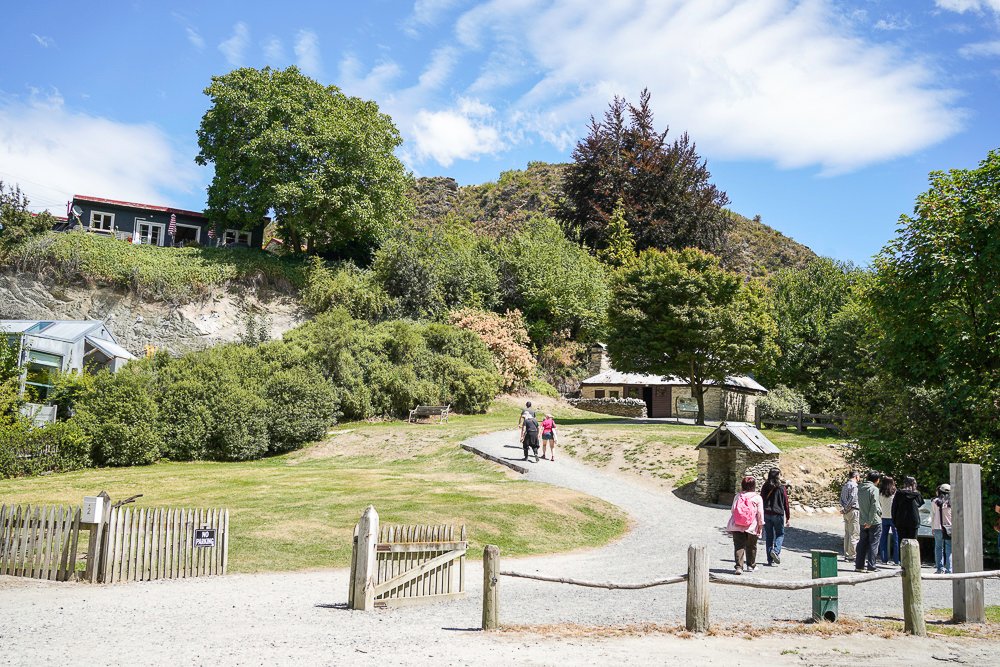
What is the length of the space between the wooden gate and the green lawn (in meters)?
3.98

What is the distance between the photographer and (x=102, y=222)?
48.9 meters

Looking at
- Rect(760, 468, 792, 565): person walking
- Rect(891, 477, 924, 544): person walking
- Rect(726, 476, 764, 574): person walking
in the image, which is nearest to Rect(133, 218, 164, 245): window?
Rect(760, 468, 792, 565): person walking

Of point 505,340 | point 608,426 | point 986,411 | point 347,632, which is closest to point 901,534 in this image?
point 986,411

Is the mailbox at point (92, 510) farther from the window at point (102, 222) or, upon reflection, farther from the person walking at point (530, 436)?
the window at point (102, 222)

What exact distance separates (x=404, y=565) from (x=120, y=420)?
23.7m

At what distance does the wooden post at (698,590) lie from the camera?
29.0ft

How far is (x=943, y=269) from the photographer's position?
18438 mm

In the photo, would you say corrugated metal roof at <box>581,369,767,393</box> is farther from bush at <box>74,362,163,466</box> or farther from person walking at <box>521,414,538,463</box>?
bush at <box>74,362,163,466</box>

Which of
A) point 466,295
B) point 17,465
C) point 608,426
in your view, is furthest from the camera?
point 466,295

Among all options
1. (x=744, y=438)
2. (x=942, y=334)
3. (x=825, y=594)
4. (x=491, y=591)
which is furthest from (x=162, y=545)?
(x=942, y=334)

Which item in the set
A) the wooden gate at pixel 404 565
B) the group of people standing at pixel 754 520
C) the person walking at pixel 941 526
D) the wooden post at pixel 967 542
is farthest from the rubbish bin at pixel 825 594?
the person walking at pixel 941 526

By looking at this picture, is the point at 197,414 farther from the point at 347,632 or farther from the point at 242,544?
the point at 347,632

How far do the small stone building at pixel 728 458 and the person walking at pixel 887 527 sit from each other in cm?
589

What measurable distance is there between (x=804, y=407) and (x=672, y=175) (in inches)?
1041
